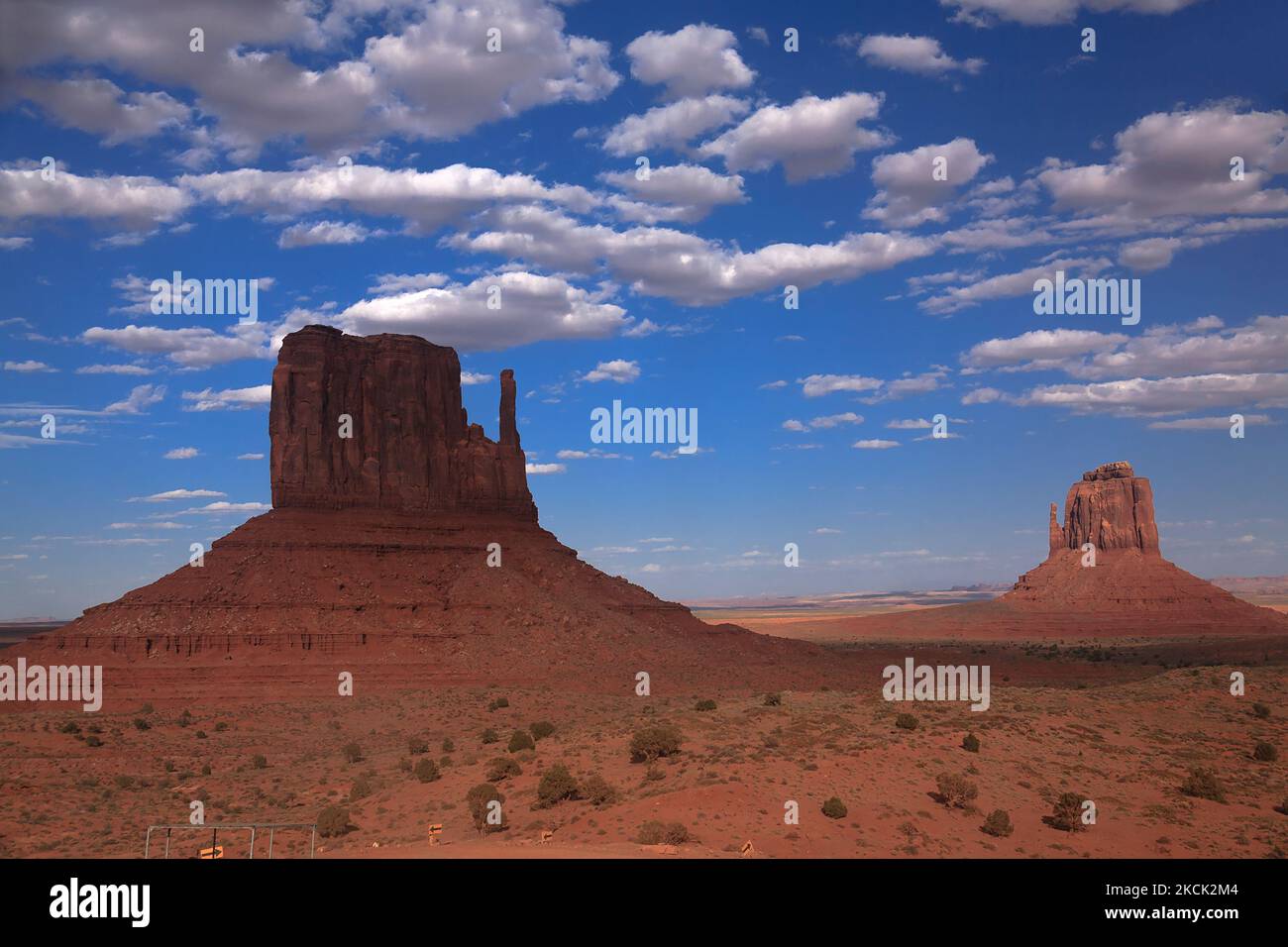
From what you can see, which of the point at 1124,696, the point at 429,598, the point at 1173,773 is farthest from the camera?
the point at 429,598

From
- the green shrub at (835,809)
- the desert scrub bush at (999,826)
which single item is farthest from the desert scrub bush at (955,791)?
the green shrub at (835,809)

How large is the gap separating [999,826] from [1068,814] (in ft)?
6.36

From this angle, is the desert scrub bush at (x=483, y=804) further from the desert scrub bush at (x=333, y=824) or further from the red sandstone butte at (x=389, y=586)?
the red sandstone butte at (x=389, y=586)

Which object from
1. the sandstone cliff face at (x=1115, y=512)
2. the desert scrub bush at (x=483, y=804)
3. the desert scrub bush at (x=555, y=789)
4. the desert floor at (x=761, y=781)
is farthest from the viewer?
the sandstone cliff face at (x=1115, y=512)

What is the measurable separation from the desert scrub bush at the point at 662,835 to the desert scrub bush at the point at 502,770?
361 inches

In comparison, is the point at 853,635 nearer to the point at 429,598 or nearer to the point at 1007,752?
the point at 429,598

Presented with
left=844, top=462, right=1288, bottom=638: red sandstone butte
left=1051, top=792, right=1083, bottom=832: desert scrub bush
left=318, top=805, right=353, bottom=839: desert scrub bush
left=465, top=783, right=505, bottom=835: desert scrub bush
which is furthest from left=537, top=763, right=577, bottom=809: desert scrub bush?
left=844, top=462, right=1288, bottom=638: red sandstone butte

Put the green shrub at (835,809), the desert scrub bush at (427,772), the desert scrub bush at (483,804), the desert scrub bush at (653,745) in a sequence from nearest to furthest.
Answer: the green shrub at (835,809), the desert scrub bush at (483,804), the desert scrub bush at (653,745), the desert scrub bush at (427,772)

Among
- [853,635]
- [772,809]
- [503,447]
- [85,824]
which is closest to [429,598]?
[503,447]

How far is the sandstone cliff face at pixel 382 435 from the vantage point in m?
83.4

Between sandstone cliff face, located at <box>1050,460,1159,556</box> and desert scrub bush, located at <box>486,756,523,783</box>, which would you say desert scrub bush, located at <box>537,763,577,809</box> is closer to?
desert scrub bush, located at <box>486,756,523,783</box>
